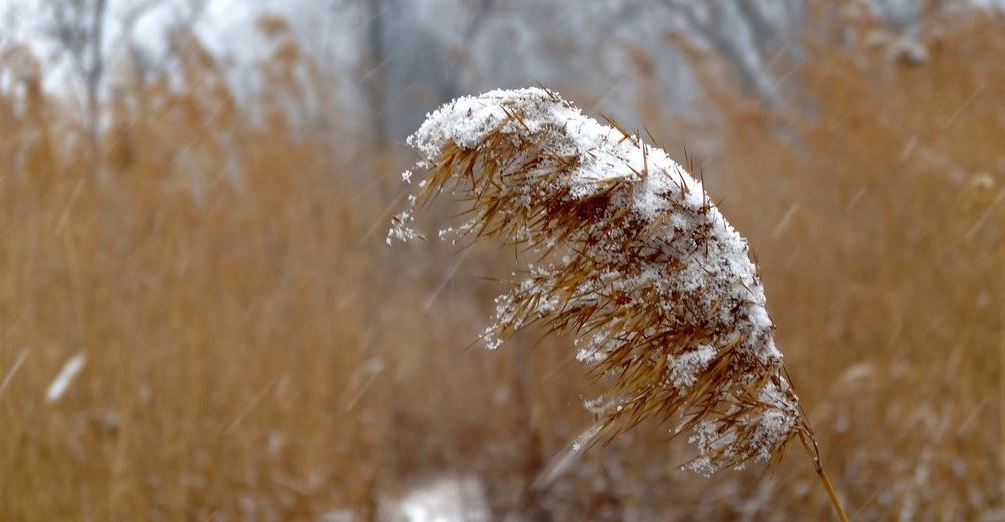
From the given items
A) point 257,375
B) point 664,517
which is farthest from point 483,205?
point 664,517

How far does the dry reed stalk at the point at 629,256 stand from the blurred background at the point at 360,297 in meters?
1.65

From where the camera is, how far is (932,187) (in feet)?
15.9

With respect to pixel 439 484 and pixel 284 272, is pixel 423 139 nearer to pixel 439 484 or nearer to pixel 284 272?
pixel 284 272

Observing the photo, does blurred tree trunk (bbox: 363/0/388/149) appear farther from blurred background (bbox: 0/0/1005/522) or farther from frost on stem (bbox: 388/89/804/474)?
frost on stem (bbox: 388/89/804/474)

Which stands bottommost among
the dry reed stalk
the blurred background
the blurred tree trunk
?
the dry reed stalk

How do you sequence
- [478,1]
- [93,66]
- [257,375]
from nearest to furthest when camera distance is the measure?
1. [257,375]
2. [93,66]
3. [478,1]

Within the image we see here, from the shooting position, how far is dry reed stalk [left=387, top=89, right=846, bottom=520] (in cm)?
101

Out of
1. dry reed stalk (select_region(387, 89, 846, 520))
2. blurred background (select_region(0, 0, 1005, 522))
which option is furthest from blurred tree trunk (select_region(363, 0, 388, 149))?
dry reed stalk (select_region(387, 89, 846, 520))

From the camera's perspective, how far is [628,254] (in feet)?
3.37

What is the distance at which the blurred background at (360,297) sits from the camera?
127 inches

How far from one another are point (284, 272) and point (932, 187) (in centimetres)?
370

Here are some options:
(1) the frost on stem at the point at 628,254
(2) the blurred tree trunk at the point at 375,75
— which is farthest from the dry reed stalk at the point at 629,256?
(2) the blurred tree trunk at the point at 375,75

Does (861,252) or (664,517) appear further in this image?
(861,252)

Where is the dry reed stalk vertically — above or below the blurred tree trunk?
below
